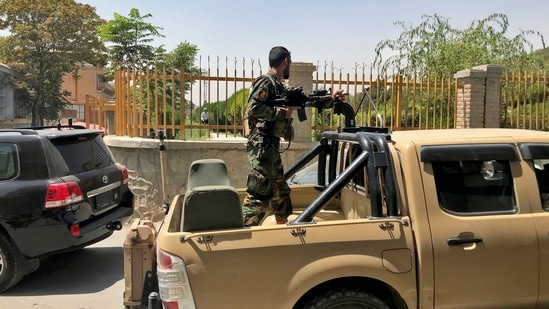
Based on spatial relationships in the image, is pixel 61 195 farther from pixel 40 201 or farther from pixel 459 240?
pixel 459 240

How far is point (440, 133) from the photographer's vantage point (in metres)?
3.12

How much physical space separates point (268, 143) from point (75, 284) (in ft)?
8.92

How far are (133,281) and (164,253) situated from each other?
0.57m

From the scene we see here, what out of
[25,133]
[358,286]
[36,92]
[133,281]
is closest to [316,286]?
[358,286]

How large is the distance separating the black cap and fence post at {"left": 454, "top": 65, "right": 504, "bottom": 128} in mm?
6633

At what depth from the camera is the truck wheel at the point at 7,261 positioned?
4.65 metres

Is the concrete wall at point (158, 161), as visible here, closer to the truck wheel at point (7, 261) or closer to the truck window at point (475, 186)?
the truck wheel at point (7, 261)

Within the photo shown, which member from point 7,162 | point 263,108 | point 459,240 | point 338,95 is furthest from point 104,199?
point 459,240

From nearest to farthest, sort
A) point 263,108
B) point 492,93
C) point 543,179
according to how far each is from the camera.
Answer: point 543,179
point 263,108
point 492,93

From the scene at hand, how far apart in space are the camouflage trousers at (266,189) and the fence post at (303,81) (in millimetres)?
4533

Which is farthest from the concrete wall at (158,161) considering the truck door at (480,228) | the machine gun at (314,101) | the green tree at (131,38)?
the green tree at (131,38)

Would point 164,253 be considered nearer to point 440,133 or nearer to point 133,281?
point 133,281

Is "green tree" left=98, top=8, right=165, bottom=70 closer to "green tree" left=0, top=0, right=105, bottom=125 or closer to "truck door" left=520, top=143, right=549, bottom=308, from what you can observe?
Result: "green tree" left=0, top=0, right=105, bottom=125

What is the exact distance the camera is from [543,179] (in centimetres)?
294
